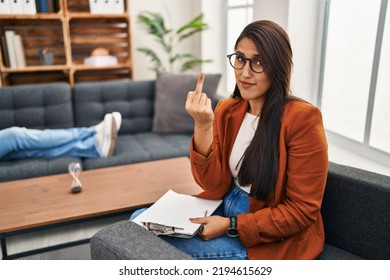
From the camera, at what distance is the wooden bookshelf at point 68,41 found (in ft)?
9.59

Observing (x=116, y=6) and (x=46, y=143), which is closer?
(x=46, y=143)

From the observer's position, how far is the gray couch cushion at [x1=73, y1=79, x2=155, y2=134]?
98.3 inches

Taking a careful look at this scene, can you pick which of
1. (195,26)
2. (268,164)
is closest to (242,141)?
(268,164)

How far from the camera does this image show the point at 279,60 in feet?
3.28

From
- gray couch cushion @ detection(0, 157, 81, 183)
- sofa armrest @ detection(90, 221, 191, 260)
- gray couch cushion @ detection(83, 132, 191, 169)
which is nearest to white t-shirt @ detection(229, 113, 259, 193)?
sofa armrest @ detection(90, 221, 191, 260)

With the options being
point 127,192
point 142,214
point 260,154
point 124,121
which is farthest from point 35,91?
point 260,154

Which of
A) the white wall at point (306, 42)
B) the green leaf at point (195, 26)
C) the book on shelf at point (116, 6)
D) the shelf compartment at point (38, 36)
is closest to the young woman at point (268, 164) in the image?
the white wall at point (306, 42)

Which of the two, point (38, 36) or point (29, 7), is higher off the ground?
point (29, 7)

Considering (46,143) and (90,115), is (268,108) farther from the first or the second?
(90,115)

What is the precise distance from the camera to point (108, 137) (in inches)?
85.0

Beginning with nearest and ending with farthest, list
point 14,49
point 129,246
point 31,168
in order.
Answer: point 129,246, point 31,168, point 14,49

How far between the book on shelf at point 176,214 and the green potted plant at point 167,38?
6.82ft

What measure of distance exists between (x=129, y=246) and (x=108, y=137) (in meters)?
1.48

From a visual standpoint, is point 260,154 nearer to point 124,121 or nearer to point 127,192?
point 127,192
